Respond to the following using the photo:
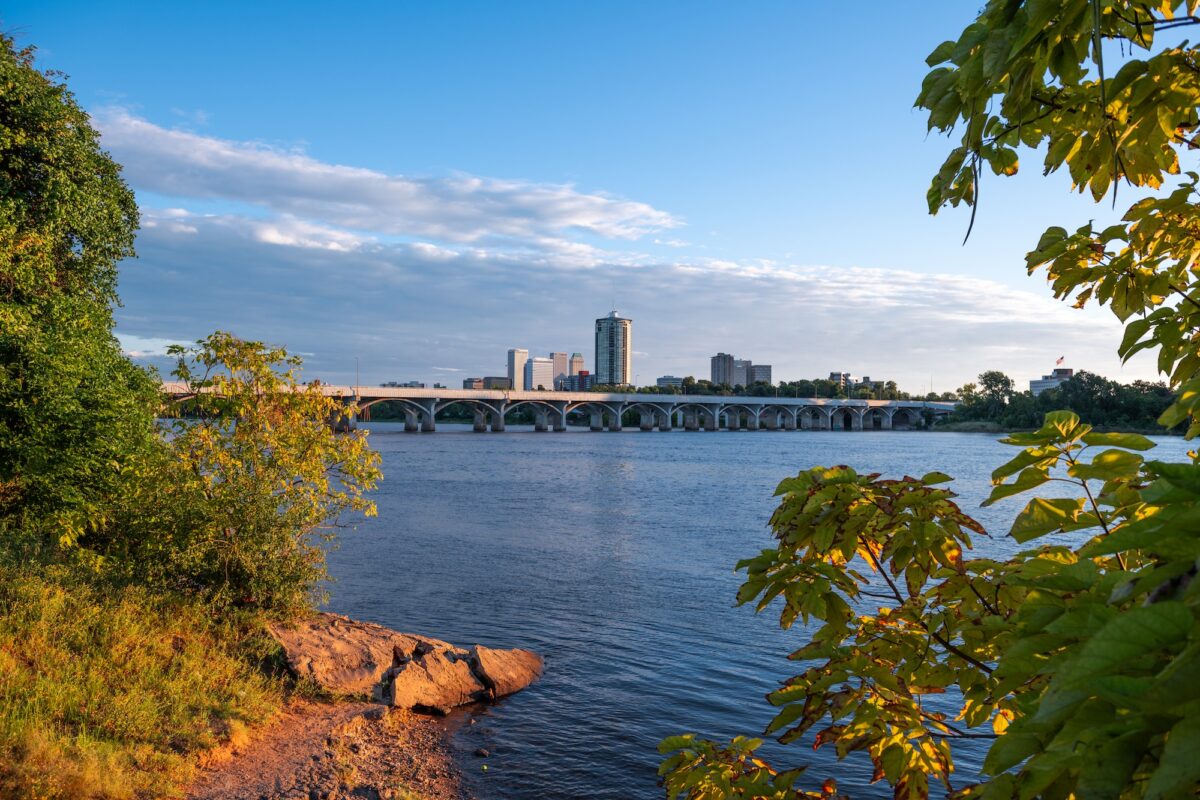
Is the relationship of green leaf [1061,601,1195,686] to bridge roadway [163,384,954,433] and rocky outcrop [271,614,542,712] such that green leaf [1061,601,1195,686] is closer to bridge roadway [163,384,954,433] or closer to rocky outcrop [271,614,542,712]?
rocky outcrop [271,614,542,712]

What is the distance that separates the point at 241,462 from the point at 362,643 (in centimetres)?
488

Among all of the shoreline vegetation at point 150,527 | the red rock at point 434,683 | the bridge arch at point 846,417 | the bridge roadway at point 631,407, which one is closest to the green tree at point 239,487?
the shoreline vegetation at point 150,527

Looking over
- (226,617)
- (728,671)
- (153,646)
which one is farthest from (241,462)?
(728,671)

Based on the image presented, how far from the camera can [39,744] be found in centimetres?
1005

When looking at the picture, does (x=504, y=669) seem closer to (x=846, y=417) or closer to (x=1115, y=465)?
(x=1115, y=465)

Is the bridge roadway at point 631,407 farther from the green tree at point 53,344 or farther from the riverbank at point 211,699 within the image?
the riverbank at point 211,699

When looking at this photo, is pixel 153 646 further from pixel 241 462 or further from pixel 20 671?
pixel 241 462

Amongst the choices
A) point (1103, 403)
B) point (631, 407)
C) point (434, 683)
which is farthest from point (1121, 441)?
point (631, 407)

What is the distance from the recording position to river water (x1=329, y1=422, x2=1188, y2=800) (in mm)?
14500

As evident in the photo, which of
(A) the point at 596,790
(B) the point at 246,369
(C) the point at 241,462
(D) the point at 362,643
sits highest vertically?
(B) the point at 246,369

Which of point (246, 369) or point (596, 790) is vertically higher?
point (246, 369)

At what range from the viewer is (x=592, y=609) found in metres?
24.7

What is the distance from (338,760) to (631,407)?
542ft

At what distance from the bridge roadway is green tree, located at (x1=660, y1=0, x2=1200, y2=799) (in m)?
105
